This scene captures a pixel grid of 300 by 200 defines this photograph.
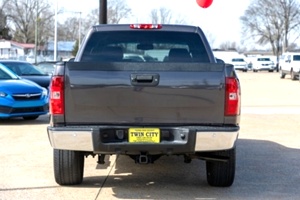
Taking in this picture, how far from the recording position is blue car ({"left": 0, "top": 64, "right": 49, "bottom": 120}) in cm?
1222

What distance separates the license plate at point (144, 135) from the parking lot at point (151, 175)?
845mm

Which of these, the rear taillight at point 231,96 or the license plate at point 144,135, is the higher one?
the rear taillight at point 231,96

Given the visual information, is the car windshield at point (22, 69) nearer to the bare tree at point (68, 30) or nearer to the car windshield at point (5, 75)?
the car windshield at point (5, 75)

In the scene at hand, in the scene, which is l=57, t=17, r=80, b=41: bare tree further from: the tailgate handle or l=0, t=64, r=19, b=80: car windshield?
the tailgate handle

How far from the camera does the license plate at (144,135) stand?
573cm

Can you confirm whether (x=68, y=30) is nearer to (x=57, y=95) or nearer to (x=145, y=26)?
(x=145, y=26)

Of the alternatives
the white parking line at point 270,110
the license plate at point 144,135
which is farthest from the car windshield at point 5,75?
the license plate at point 144,135

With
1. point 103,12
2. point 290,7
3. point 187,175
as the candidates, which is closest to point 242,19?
point 290,7

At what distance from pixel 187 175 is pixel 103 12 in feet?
30.2

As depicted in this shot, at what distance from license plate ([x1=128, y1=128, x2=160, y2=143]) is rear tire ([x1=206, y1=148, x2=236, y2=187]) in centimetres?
102

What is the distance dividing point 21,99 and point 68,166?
6379mm

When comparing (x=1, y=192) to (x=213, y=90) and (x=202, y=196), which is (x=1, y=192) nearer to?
(x=202, y=196)

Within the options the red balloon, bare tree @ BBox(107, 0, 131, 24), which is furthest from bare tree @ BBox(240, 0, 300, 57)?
the red balloon

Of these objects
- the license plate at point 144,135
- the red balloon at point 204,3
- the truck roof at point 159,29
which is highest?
the red balloon at point 204,3
